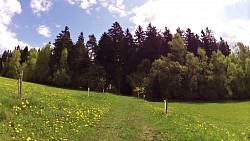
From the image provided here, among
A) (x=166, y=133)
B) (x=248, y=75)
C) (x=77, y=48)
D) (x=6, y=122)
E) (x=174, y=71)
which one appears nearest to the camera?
(x=6, y=122)

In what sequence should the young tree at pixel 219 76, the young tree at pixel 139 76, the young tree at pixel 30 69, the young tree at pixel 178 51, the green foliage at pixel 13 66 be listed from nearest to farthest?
the young tree at pixel 219 76
the young tree at pixel 178 51
the young tree at pixel 139 76
the young tree at pixel 30 69
the green foliage at pixel 13 66

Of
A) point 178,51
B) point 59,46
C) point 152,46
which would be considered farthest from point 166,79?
point 59,46

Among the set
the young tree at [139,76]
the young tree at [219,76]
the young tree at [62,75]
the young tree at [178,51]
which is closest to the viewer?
the young tree at [219,76]

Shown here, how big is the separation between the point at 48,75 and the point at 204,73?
1977 inches

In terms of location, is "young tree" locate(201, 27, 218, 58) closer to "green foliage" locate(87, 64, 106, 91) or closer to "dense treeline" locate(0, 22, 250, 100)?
"dense treeline" locate(0, 22, 250, 100)

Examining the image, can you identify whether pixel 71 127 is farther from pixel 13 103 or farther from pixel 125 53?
pixel 125 53

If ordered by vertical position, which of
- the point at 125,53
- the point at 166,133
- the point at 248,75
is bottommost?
the point at 166,133

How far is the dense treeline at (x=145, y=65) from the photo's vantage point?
8125 cm

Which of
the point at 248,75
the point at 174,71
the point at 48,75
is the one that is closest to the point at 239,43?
the point at 248,75

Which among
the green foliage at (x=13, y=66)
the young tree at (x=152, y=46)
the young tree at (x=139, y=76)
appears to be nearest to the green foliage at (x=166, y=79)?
the young tree at (x=139, y=76)

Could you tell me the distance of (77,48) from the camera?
3986 inches

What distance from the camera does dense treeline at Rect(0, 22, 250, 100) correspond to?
81250mm

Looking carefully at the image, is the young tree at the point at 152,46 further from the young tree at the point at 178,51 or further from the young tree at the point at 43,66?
the young tree at the point at 43,66

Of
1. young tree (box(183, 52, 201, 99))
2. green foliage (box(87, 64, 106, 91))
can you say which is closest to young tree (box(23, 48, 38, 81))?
green foliage (box(87, 64, 106, 91))
